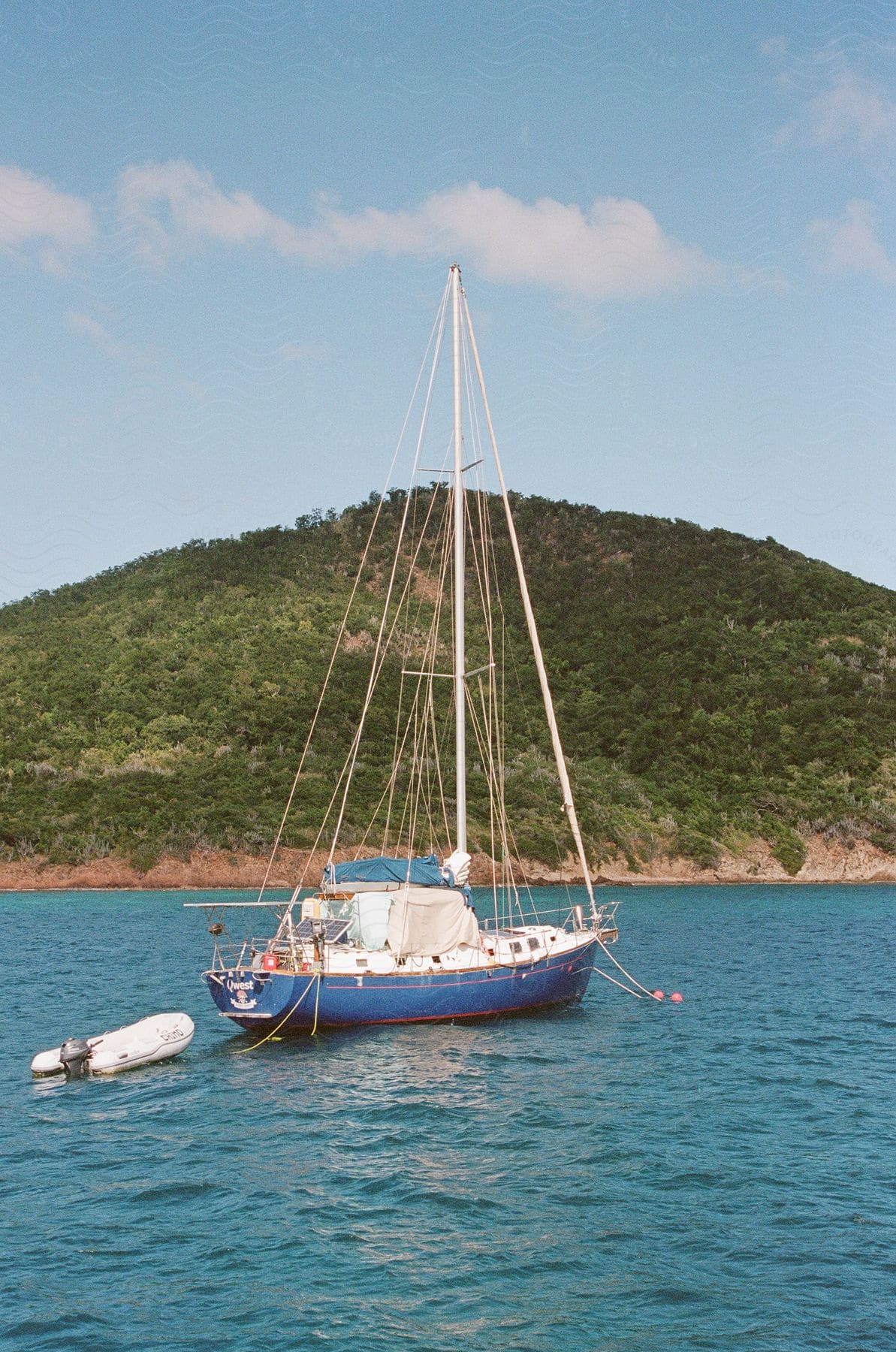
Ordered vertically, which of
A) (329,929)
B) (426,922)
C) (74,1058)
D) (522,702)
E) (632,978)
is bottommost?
(74,1058)

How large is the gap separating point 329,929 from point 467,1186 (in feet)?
40.6

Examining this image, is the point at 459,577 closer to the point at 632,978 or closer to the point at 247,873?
the point at 632,978

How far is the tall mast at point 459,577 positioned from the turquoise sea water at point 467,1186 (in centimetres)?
594

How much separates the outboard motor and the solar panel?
602 centimetres

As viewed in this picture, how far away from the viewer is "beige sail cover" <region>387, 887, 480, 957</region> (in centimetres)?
2997

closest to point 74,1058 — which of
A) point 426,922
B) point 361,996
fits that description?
point 361,996

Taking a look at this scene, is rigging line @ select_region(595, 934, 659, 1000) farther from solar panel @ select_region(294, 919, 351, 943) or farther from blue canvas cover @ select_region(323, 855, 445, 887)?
solar panel @ select_region(294, 919, 351, 943)

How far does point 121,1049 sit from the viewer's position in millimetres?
26312

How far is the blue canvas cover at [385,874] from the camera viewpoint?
31312 millimetres

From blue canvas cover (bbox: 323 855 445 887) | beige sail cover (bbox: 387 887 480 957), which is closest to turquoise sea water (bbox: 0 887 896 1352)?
beige sail cover (bbox: 387 887 480 957)

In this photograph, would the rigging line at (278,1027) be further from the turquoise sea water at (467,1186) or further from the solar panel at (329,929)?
the solar panel at (329,929)

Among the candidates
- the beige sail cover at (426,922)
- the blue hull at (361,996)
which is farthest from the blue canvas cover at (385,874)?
the blue hull at (361,996)

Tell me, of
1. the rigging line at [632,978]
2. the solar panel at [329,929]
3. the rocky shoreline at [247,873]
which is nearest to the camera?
the solar panel at [329,929]

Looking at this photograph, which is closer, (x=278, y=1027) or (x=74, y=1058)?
(x=74, y=1058)
